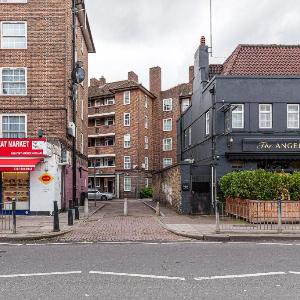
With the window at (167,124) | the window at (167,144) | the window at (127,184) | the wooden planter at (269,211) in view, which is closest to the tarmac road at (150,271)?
the wooden planter at (269,211)

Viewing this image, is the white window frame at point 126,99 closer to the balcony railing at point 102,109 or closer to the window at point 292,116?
the balcony railing at point 102,109

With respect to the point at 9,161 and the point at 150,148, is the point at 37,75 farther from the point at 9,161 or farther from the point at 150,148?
Answer: the point at 150,148

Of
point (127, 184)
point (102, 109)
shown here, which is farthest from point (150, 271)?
point (102, 109)

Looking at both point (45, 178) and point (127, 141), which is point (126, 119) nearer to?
point (127, 141)

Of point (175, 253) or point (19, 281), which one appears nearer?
point (19, 281)

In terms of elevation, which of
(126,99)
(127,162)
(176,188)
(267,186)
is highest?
(126,99)

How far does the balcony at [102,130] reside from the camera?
205 ft

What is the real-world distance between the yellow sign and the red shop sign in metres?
1.14

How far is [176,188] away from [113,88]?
1371 inches

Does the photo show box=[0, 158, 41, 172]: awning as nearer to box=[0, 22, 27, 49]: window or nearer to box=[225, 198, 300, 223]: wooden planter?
box=[0, 22, 27, 49]: window

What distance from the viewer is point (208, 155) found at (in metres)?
29.5

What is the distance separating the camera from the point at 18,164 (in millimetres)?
23859

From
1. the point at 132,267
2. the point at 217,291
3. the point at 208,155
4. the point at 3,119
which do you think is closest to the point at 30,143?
the point at 3,119

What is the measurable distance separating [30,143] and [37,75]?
5.24m
